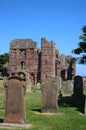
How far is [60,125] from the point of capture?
1205cm

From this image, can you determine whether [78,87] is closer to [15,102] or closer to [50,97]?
[50,97]

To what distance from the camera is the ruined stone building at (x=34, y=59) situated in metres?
52.6

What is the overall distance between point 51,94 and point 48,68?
37.2m

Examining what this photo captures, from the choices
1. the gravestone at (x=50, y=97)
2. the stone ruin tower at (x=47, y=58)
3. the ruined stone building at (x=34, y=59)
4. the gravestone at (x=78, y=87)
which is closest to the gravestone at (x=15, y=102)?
the gravestone at (x=50, y=97)

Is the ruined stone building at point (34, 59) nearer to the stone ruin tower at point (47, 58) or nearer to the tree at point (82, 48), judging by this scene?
the stone ruin tower at point (47, 58)

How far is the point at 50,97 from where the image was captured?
15.4 meters

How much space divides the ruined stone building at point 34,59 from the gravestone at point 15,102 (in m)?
39.5

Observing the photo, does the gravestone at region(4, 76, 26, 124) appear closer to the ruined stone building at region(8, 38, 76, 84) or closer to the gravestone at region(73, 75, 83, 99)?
the gravestone at region(73, 75, 83, 99)

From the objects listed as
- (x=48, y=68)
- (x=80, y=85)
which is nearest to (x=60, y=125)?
(x=80, y=85)

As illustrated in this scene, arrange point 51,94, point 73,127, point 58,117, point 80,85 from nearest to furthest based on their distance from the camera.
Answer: point 73,127
point 58,117
point 51,94
point 80,85

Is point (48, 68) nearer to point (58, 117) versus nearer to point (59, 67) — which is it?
point (59, 67)

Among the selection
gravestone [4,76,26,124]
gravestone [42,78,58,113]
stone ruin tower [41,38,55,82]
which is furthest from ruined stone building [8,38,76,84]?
gravestone [4,76,26,124]

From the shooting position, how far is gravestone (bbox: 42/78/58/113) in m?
15.3

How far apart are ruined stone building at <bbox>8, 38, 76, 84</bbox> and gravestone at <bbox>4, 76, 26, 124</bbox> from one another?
3947cm
